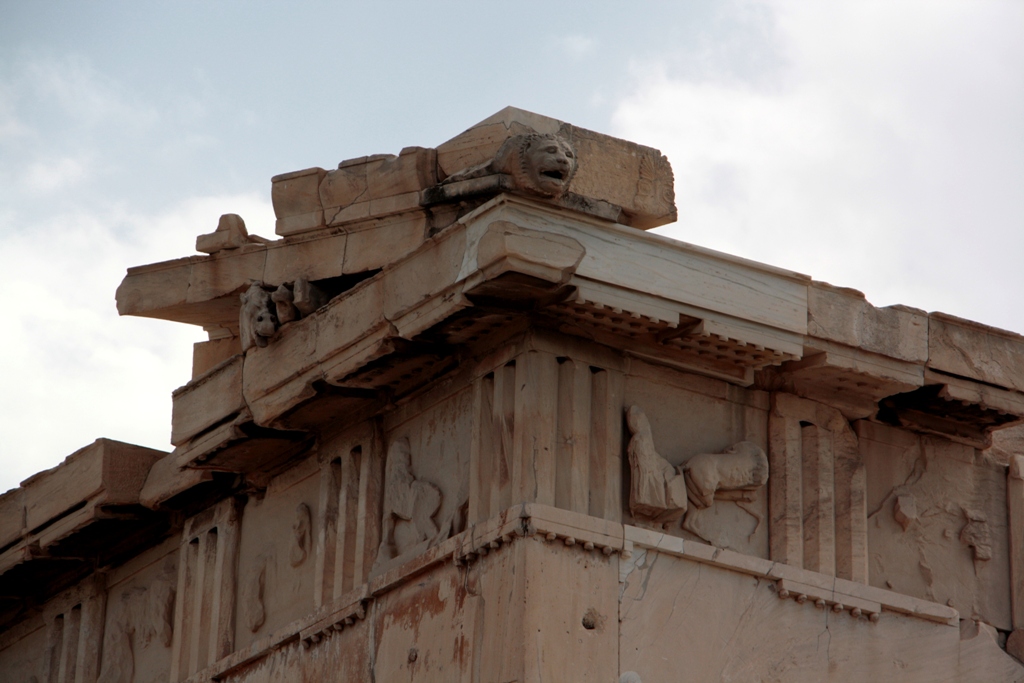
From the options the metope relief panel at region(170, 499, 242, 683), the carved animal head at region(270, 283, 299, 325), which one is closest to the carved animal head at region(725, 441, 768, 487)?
the carved animal head at region(270, 283, 299, 325)

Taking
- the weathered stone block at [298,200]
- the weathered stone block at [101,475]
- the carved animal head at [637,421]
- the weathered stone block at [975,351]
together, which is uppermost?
the weathered stone block at [298,200]

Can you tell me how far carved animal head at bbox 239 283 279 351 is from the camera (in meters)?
12.6

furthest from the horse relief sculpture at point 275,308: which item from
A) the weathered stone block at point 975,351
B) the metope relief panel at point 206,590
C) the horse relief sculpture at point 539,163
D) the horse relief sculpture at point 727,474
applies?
the weathered stone block at point 975,351

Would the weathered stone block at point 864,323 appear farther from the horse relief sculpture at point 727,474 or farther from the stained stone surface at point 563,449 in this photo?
the horse relief sculpture at point 727,474

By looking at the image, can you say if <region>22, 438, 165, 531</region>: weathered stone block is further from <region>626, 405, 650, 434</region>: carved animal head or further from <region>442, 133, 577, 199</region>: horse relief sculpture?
<region>442, 133, 577, 199</region>: horse relief sculpture

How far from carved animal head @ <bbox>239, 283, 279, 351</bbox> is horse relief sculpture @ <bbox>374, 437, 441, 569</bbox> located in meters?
1.12

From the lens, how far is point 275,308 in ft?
41.9

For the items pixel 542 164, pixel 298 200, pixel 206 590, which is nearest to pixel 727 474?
pixel 542 164

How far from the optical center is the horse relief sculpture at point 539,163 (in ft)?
36.1

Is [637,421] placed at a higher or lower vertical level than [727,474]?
higher

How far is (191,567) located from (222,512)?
1.59 ft

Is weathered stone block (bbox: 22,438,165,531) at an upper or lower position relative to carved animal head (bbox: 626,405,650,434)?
upper

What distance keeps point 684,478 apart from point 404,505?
1579 millimetres

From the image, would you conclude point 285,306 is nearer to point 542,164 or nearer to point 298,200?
point 298,200
